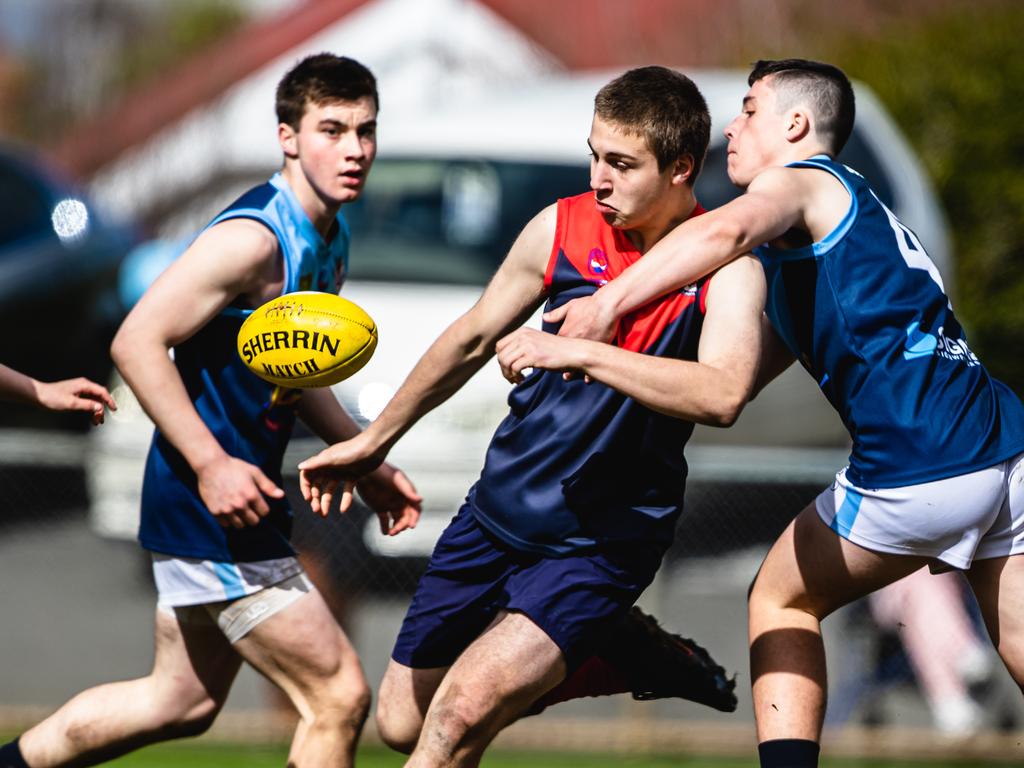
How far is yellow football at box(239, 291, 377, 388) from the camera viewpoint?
4.14 m

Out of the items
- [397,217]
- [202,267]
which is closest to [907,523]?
[202,267]

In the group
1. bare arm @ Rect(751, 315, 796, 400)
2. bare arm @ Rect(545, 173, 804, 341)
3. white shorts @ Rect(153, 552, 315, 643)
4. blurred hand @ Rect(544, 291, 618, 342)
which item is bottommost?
white shorts @ Rect(153, 552, 315, 643)

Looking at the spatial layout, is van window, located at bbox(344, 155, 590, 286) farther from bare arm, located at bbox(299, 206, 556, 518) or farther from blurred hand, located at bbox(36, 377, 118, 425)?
bare arm, located at bbox(299, 206, 556, 518)

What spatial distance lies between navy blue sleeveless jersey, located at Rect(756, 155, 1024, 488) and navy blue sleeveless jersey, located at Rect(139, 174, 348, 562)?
4.89ft

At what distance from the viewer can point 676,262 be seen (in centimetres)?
381

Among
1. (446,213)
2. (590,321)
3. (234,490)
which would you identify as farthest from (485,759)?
(590,321)

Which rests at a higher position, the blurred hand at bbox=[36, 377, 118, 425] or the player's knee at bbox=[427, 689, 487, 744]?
the blurred hand at bbox=[36, 377, 118, 425]

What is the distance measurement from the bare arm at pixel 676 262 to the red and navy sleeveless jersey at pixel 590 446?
0.74 ft

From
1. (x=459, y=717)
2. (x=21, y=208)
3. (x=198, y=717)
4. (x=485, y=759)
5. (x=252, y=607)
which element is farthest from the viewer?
→ (x=21, y=208)

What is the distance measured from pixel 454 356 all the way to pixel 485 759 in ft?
10.6

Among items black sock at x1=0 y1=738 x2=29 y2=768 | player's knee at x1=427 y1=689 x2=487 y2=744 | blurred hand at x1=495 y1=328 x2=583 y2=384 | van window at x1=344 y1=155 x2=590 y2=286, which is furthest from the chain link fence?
blurred hand at x1=495 y1=328 x2=583 y2=384

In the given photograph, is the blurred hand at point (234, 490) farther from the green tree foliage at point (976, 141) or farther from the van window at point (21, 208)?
the green tree foliage at point (976, 141)

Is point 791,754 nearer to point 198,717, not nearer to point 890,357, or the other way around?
point 890,357

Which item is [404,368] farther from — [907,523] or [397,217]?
[907,523]
